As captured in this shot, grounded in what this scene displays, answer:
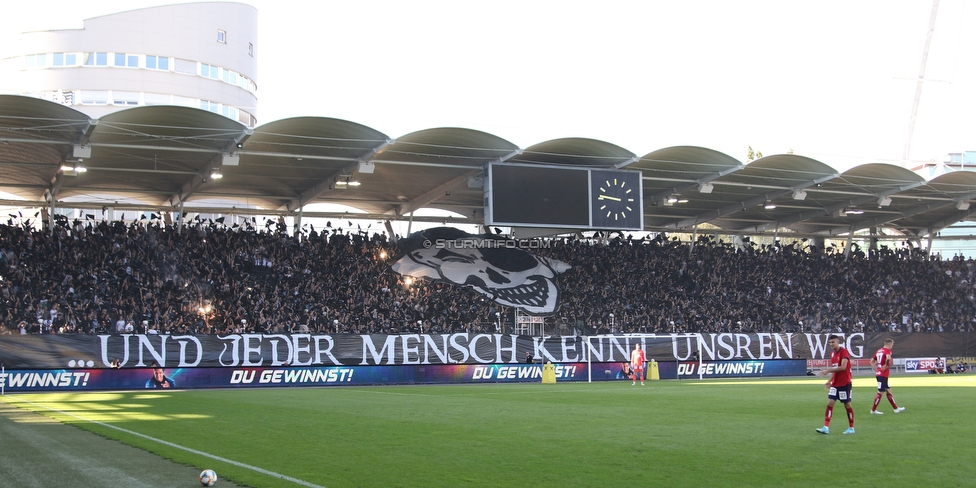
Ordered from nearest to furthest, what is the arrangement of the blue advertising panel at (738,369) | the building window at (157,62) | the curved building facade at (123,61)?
the blue advertising panel at (738,369)
the curved building facade at (123,61)
the building window at (157,62)

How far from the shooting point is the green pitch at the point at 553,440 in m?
9.98

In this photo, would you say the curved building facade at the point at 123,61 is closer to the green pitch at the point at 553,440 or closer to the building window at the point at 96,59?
the building window at the point at 96,59

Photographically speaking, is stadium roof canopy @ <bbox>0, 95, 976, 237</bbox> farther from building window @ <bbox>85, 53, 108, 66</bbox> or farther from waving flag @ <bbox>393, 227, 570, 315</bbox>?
building window @ <bbox>85, 53, 108, 66</bbox>

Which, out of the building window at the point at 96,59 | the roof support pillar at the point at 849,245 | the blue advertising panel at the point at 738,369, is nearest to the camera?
the blue advertising panel at the point at 738,369

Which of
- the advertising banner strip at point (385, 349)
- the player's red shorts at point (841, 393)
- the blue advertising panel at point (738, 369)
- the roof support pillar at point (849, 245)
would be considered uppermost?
the roof support pillar at point (849, 245)

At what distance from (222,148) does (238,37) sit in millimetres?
46463

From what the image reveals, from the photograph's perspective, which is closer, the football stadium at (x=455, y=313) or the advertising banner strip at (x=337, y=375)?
the football stadium at (x=455, y=313)

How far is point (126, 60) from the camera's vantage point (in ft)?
Result: 235

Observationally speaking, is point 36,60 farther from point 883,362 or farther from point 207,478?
point 207,478

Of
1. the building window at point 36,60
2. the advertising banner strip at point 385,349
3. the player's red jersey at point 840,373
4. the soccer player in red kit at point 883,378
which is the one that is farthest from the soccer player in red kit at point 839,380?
the building window at point 36,60

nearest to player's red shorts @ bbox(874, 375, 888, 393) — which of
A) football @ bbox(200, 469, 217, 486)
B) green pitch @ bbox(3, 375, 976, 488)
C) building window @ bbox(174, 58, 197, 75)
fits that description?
green pitch @ bbox(3, 375, 976, 488)

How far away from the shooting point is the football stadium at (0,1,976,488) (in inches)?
481

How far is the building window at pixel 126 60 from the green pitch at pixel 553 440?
178ft

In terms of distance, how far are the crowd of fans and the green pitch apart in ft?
48.2
